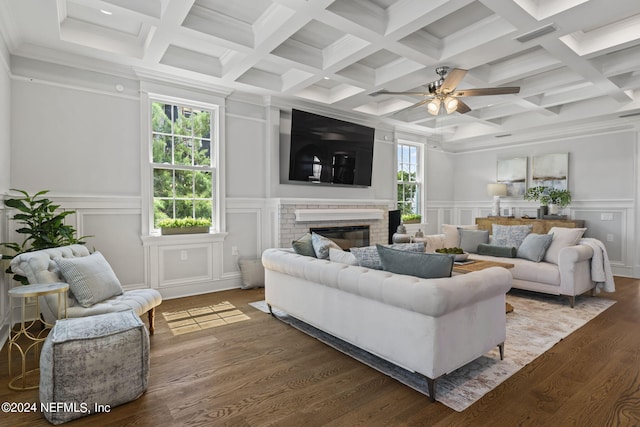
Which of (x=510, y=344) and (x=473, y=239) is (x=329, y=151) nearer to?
(x=473, y=239)

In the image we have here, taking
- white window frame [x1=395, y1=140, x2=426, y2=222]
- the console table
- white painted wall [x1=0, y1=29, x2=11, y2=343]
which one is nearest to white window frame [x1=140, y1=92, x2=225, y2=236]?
white painted wall [x1=0, y1=29, x2=11, y2=343]

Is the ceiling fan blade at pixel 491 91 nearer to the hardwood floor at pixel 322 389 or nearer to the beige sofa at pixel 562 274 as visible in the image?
the beige sofa at pixel 562 274

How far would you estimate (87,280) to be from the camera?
103 inches

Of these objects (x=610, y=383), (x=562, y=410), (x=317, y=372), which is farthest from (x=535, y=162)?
(x=317, y=372)

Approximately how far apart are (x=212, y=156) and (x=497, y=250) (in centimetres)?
410

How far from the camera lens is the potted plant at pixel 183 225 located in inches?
170

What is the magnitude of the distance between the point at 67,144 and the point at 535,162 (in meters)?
7.50

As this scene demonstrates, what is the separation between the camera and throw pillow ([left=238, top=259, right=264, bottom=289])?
4.85m

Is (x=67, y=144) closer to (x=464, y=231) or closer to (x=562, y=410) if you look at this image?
(x=562, y=410)

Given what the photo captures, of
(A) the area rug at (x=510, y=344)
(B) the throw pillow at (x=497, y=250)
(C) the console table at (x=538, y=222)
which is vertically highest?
(C) the console table at (x=538, y=222)

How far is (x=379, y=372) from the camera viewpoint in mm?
2432

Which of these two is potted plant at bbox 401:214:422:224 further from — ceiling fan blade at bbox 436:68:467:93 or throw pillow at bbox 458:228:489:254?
ceiling fan blade at bbox 436:68:467:93

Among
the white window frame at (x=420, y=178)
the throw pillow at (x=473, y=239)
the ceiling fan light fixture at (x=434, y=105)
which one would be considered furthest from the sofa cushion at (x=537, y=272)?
the white window frame at (x=420, y=178)

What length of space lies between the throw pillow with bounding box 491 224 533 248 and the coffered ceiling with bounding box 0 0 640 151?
185 centimetres
